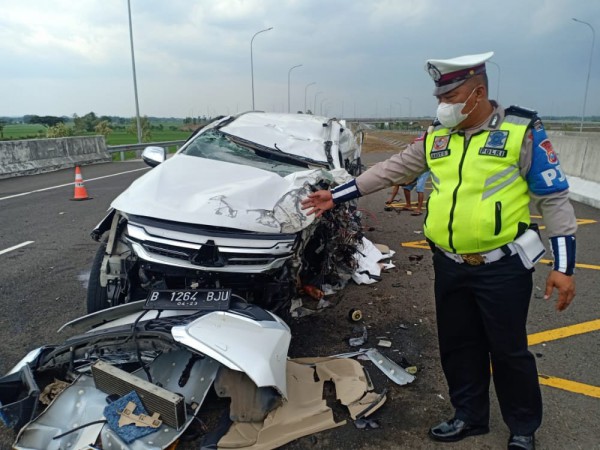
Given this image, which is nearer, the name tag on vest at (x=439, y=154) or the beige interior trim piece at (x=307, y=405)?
A: the name tag on vest at (x=439, y=154)

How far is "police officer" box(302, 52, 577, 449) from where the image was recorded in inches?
84.0

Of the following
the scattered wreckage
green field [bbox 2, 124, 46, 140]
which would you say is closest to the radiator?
the scattered wreckage

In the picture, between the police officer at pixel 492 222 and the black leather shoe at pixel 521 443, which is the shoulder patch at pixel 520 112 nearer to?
the police officer at pixel 492 222

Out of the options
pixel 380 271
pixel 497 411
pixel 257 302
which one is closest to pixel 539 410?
pixel 497 411

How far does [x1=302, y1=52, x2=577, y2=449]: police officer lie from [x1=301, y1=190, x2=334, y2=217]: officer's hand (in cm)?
62

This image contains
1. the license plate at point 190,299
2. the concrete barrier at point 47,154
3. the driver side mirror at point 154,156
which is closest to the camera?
the license plate at point 190,299

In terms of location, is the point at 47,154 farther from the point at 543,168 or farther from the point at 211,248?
the point at 543,168

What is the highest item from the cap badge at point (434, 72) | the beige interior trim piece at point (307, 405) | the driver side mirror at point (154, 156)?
the cap badge at point (434, 72)

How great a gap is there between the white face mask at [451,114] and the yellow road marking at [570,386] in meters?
1.92

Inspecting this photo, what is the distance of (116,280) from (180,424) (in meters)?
1.17

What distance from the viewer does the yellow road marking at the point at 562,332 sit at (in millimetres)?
3629

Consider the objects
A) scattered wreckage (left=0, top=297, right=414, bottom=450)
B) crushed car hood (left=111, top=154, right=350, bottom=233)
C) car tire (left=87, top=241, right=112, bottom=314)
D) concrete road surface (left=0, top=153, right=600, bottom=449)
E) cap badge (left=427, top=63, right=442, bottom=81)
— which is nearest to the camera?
cap badge (left=427, top=63, right=442, bottom=81)

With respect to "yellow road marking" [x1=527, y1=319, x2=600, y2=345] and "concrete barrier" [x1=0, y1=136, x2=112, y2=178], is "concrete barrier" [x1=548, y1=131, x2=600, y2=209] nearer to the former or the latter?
"yellow road marking" [x1=527, y1=319, x2=600, y2=345]

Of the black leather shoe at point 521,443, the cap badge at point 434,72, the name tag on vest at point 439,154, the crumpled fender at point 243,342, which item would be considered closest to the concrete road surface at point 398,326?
the black leather shoe at point 521,443
